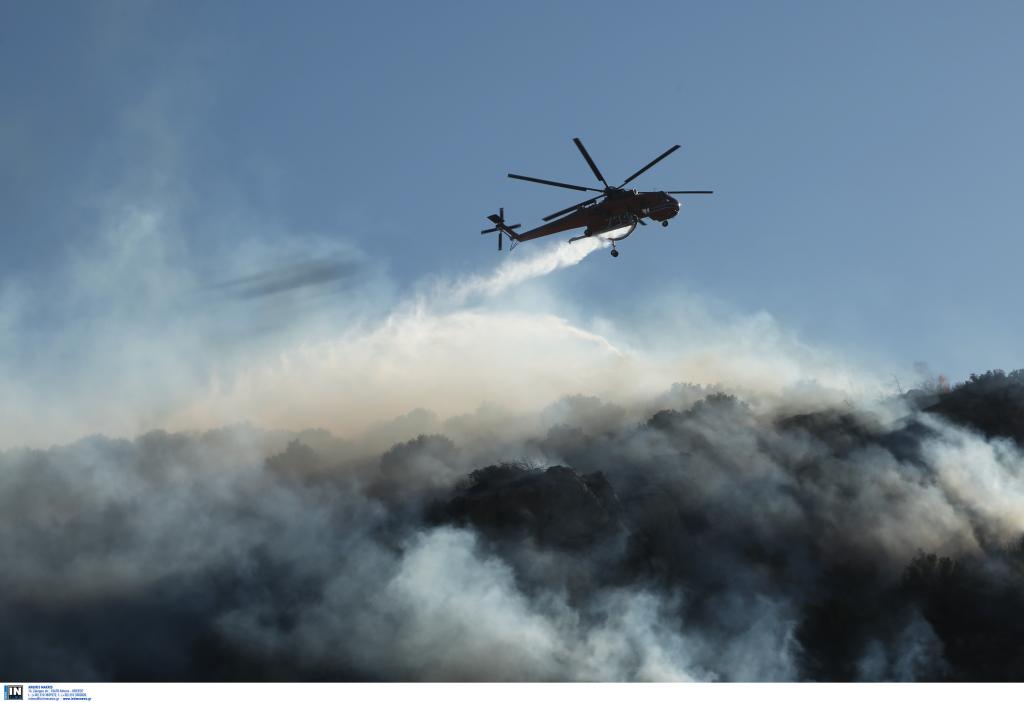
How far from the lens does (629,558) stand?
175 meters

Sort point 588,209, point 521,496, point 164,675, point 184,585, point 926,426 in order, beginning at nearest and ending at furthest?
point 588,209
point 164,675
point 184,585
point 521,496
point 926,426

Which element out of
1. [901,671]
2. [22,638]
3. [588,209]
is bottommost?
[901,671]

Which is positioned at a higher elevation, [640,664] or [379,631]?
[379,631]

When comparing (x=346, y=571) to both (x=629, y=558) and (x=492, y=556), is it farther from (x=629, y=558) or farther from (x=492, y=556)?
(x=629, y=558)

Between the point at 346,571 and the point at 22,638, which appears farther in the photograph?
the point at 346,571

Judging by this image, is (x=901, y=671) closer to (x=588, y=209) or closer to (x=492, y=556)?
(x=492, y=556)

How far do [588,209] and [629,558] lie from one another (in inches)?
3250

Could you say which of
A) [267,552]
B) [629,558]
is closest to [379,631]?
[267,552]

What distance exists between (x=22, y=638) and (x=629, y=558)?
93.8 meters

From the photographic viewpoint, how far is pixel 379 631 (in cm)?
14900

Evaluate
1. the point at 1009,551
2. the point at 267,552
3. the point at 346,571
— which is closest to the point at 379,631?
the point at 346,571
